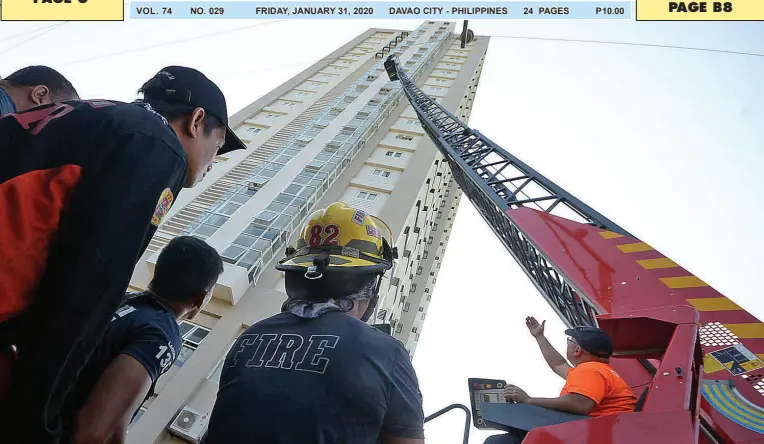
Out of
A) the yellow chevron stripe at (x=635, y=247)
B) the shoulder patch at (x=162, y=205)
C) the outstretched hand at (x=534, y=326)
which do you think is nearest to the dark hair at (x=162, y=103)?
the shoulder patch at (x=162, y=205)

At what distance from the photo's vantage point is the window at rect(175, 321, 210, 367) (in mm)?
6066

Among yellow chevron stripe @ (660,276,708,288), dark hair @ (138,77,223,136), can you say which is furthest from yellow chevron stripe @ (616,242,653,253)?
dark hair @ (138,77,223,136)

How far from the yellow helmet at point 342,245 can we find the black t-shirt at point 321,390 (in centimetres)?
37

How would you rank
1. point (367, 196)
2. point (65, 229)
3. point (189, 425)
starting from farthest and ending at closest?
point (367, 196) → point (189, 425) → point (65, 229)

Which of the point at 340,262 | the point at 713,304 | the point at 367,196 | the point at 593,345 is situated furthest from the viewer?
the point at 367,196

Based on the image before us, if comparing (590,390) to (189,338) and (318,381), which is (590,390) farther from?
(189,338)

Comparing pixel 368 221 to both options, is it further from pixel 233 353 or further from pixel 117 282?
pixel 117 282

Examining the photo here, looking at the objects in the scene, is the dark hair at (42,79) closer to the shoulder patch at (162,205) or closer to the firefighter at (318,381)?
the shoulder patch at (162,205)

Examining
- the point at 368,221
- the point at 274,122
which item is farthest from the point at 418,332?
the point at 368,221

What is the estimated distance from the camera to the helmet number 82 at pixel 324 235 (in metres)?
2.12

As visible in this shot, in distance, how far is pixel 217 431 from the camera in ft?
4.58

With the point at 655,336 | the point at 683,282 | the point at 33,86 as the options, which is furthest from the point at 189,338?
the point at 683,282

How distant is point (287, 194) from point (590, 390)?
8.21m

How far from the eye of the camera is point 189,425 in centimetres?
512
